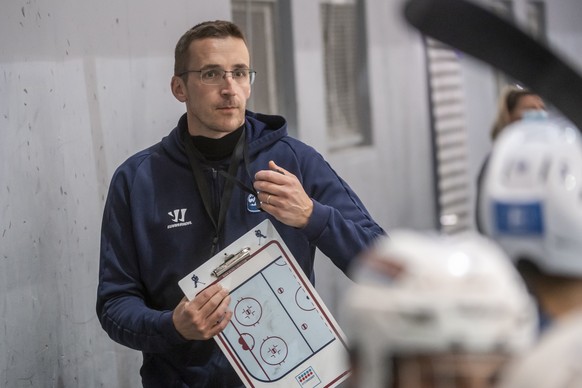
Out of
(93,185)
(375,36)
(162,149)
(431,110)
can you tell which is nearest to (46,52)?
(93,185)

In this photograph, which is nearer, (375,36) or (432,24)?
(432,24)

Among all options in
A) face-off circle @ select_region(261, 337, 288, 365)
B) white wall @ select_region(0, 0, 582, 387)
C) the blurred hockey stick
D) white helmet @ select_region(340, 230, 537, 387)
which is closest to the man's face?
face-off circle @ select_region(261, 337, 288, 365)

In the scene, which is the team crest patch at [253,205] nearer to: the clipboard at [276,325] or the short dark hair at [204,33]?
the clipboard at [276,325]

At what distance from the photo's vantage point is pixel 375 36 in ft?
29.5

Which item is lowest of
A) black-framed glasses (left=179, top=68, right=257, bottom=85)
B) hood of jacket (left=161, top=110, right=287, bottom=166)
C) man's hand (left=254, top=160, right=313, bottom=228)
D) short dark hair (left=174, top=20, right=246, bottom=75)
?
man's hand (left=254, top=160, right=313, bottom=228)

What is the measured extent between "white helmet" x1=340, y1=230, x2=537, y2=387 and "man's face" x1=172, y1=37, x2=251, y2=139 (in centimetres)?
203

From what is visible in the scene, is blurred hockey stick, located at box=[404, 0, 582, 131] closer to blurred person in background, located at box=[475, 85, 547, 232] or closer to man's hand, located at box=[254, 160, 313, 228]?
man's hand, located at box=[254, 160, 313, 228]

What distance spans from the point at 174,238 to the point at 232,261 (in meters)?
0.25

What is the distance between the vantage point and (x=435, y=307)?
185 centimetres

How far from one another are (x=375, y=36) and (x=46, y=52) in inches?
184

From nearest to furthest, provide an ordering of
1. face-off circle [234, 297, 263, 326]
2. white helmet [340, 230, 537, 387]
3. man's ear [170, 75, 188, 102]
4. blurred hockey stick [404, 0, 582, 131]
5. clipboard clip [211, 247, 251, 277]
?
white helmet [340, 230, 537, 387] < blurred hockey stick [404, 0, 582, 131] < clipboard clip [211, 247, 251, 277] < face-off circle [234, 297, 263, 326] < man's ear [170, 75, 188, 102]

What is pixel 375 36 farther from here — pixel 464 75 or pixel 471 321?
pixel 471 321

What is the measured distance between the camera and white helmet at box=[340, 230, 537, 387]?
1855 millimetres

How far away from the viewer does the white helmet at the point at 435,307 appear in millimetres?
1855
